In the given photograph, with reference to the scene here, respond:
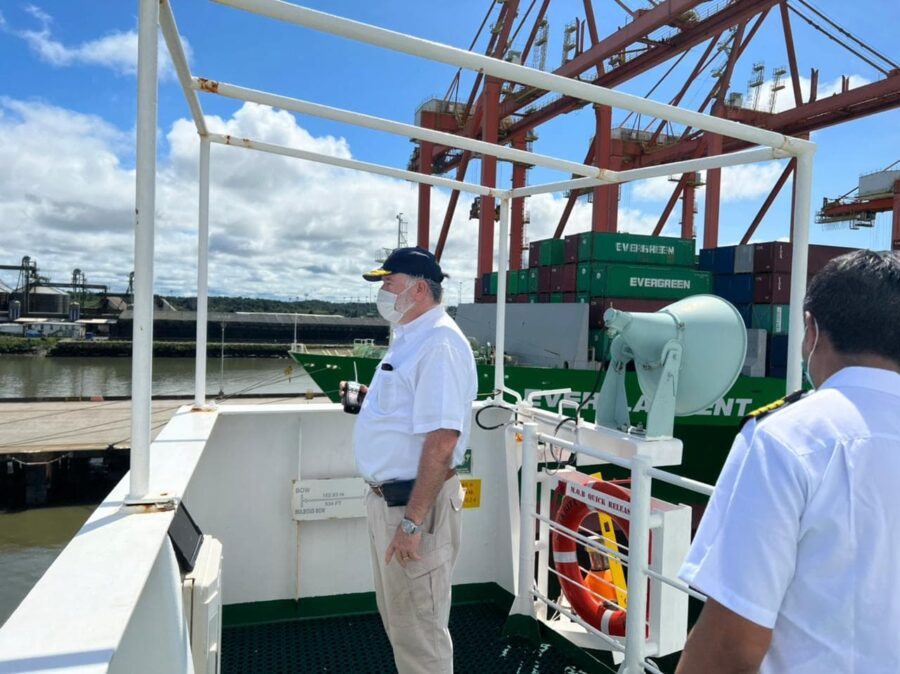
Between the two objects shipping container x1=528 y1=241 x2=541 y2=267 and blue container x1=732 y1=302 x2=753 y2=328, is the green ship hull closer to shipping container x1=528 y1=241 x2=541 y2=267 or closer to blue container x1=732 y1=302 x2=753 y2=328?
blue container x1=732 y1=302 x2=753 y2=328

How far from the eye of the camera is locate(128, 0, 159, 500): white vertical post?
1518 millimetres

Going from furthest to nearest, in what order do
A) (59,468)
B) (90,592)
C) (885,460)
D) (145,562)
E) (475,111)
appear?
(475,111) < (59,468) < (145,562) < (90,592) < (885,460)

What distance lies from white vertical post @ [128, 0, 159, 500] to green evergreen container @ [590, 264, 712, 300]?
1163 cm

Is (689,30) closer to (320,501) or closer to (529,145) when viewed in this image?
(529,145)

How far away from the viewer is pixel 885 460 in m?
0.85

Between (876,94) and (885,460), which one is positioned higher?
(876,94)

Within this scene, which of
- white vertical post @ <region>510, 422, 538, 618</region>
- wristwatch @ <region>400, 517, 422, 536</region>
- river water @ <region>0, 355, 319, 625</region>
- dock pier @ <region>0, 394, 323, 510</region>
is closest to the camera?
wristwatch @ <region>400, 517, 422, 536</region>

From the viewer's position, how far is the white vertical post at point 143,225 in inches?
59.7

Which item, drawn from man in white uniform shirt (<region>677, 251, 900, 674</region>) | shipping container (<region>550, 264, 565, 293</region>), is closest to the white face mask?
man in white uniform shirt (<region>677, 251, 900, 674</region>)

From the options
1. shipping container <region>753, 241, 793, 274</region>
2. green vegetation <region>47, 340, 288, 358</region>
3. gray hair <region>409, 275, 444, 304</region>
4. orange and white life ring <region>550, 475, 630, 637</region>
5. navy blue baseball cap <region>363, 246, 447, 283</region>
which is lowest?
green vegetation <region>47, 340, 288, 358</region>

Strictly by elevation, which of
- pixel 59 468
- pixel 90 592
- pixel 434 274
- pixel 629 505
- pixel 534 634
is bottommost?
pixel 59 468

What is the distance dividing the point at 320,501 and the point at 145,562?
73.3 inches

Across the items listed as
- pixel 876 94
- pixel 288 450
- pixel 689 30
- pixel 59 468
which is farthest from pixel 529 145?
pixel 288 450

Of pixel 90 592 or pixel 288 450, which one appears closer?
pixel 90 592
